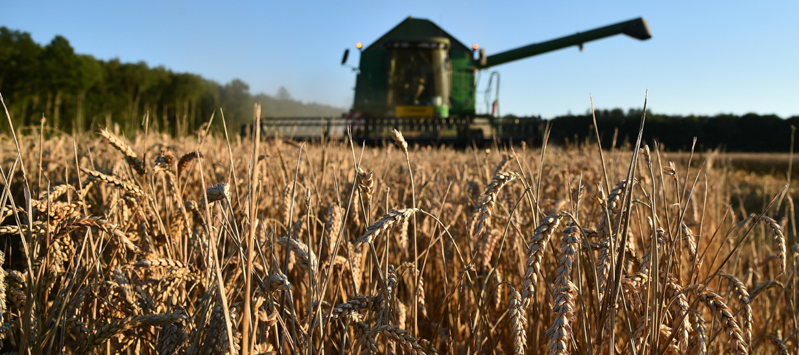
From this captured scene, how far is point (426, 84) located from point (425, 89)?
0.41ft

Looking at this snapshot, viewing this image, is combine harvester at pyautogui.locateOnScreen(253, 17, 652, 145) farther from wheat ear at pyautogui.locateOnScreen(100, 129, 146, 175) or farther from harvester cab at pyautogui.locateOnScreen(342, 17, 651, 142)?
wheat ear at pyautogui.locateOnScreen(100, 129, 146, 175)

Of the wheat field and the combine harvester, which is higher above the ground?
the combine harvester

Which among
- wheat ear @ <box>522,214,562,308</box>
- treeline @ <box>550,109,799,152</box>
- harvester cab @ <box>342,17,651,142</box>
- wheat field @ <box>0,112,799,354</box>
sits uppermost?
harvester cab @ <box>342,17,651,142</box>

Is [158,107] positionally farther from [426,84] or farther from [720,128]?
[720,128]

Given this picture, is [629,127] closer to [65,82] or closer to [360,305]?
[360,305]

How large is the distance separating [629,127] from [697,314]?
3914 mm

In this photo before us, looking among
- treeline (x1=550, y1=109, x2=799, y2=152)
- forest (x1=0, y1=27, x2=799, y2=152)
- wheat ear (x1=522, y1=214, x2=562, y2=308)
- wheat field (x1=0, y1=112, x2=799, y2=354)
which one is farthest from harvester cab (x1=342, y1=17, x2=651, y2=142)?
wheat ear (x1=522, y1=214, x2=562, y2=308)

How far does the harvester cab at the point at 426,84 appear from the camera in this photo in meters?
10.4

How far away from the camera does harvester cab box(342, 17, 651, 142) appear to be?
10.4 metres

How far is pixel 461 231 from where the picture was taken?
1.92 m

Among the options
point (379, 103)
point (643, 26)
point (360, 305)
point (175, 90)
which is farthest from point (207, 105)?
point (360, 305)

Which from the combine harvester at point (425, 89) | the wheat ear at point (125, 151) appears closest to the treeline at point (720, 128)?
the wheat ear at point (125, 151)

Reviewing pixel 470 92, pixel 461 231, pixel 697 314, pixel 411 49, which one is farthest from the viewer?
pixel 470 92

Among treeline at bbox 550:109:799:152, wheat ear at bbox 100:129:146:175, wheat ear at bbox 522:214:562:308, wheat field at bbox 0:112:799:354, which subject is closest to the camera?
wheat ear at bbox 522:214:562:308
